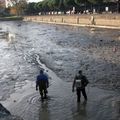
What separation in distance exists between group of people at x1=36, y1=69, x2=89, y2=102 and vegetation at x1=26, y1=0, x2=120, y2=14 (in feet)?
169

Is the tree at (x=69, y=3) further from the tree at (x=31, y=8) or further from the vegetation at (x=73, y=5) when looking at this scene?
the tree at (x=31, y=8)

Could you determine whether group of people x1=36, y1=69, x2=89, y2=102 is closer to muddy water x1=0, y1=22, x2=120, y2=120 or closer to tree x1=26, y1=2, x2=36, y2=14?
muddy water x1=0, y1=22, x2=120, y2=120

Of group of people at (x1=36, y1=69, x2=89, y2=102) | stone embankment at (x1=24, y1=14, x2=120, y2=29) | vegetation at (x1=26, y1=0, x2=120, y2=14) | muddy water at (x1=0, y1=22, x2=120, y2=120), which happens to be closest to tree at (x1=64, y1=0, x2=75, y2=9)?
→ vegetation at (x1=26, y1=0, x2=120, y2=14)

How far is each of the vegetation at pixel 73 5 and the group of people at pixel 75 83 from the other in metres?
51.4

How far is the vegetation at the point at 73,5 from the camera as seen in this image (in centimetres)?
8012

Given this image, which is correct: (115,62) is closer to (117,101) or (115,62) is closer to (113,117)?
(117,101)

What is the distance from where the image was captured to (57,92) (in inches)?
765

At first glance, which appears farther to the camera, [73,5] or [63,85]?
[73,5]

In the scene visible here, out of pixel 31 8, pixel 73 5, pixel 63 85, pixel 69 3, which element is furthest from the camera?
pixel 31 8

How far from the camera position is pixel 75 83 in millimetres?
16047

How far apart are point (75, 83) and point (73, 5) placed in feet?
278

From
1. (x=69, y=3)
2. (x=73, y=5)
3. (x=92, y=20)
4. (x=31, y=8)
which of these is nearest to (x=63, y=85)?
(x=92, y=20)

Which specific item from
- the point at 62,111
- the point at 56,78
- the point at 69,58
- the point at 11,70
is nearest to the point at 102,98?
the point at 62,111

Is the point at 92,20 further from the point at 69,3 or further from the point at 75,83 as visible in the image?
the point at 75,83
